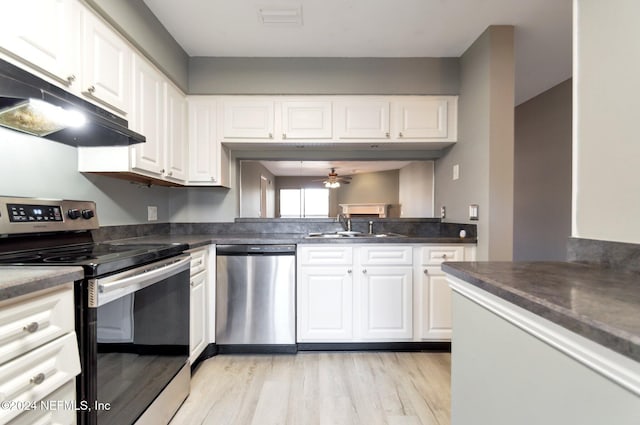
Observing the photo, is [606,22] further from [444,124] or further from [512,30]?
[444,124]

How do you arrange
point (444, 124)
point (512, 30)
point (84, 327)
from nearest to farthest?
point (84, 327), point (512, 30), point (444, 124)

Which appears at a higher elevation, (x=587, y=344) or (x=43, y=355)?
(x=587, y=344)

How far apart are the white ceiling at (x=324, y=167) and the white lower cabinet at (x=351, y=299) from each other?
0.95 m

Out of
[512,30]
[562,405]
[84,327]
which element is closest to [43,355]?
[84,327]

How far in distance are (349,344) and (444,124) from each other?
6.70ft

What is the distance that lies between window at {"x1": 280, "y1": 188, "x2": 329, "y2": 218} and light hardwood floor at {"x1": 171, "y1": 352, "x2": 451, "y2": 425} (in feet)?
4.22

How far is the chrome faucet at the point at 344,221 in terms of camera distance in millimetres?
2900

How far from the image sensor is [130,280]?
1.25 m

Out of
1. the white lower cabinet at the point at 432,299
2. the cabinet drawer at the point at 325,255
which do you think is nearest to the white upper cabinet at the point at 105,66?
the cabinet drawer at the point at 325,255

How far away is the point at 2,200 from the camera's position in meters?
1.24

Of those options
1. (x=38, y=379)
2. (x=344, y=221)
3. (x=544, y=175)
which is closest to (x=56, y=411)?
(x=38, y=379)

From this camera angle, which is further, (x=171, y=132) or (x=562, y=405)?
(x=171, y=132)

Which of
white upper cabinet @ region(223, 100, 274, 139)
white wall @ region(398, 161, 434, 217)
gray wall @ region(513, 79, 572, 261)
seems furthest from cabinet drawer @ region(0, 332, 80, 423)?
gray wall @ region(513, 79, 572, 261)

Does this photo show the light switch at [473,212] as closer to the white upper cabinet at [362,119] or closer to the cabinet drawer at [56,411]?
the white upper cabinet at [362,119]
